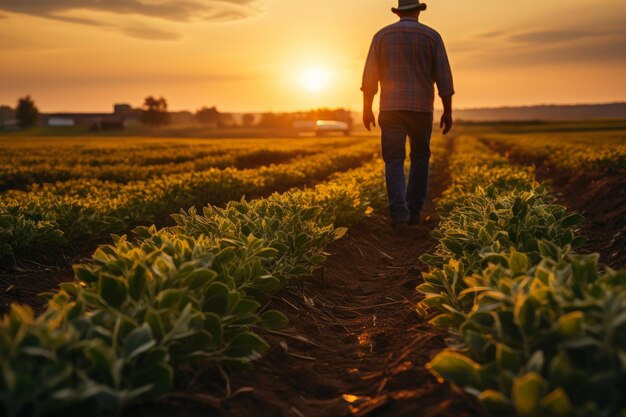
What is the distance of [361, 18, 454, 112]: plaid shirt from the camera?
22.7 feet

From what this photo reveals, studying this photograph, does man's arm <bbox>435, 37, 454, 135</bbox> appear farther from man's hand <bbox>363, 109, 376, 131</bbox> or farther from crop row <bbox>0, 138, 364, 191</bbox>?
crop row <bbox>0, 138, 364, 191</bbox>

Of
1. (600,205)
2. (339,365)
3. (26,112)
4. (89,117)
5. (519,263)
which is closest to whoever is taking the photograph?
(519,263)

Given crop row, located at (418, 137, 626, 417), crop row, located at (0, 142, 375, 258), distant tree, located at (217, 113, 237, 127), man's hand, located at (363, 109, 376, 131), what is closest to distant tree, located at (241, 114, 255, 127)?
distant tree, located at (217, 113, 237, 127)

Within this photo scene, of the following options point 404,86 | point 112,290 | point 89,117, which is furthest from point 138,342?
point 89,117

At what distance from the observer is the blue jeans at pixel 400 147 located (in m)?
7.09

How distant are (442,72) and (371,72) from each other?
0.83 m

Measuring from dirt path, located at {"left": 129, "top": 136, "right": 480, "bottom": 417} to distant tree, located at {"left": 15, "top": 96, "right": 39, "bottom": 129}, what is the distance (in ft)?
372

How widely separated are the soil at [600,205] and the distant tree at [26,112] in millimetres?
107387

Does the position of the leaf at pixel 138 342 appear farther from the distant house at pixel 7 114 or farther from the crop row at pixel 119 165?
the distant house at pixel 7 114

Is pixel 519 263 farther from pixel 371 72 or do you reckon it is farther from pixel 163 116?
pixel 163 116

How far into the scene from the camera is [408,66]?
6930 mm

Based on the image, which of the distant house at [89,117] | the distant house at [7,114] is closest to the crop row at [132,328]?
the distant house at [89,117]

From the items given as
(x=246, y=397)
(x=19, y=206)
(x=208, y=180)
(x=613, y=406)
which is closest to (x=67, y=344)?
(x=246, y=397)

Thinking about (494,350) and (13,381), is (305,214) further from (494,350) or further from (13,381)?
(13,381)
